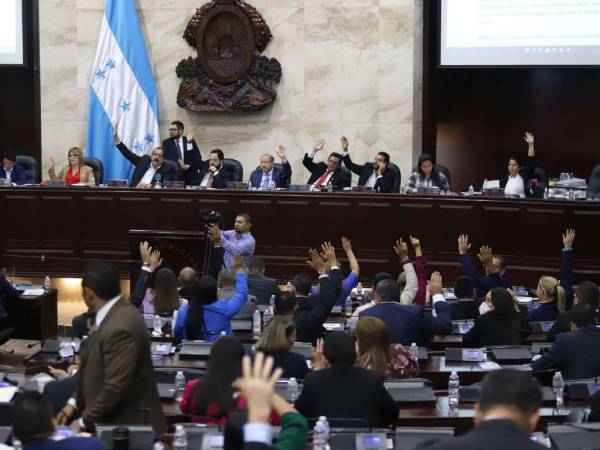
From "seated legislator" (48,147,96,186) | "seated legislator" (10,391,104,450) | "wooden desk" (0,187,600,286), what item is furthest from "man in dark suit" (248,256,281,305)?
"seated legislator" (10,391,104,450)

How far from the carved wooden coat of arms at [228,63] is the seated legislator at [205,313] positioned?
8322mm

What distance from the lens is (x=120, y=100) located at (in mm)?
16250

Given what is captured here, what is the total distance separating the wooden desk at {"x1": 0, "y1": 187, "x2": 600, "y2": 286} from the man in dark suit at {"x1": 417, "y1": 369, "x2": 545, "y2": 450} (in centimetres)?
949

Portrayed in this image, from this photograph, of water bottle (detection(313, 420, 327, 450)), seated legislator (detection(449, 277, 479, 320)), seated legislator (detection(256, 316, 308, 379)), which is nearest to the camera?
water bottle (detection(313, 420, 327, 450))

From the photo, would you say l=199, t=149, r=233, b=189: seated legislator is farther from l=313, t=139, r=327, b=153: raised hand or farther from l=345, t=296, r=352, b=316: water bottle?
l=345, t=296, r=352, b=316: water bottle

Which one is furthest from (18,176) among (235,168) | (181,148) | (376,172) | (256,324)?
(256,324)

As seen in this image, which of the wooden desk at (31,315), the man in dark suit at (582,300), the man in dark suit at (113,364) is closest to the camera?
the man in dark suit at (113,364)

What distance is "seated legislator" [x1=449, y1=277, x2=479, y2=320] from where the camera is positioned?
8906 millimetres

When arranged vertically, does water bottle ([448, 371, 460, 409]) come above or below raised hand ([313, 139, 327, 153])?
below

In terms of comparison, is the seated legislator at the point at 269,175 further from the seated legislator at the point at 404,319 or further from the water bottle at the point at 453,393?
the water bottle at the point at 453,393

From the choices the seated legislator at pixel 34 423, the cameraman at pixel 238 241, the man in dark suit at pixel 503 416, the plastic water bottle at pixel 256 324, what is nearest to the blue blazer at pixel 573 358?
the plastic water bottle at pixel 256 324

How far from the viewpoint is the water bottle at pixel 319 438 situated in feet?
16.4

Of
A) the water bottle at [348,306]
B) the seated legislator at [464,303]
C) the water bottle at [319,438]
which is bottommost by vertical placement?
the water bottle at [319,438]

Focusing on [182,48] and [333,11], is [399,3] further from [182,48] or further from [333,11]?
[182,48]
